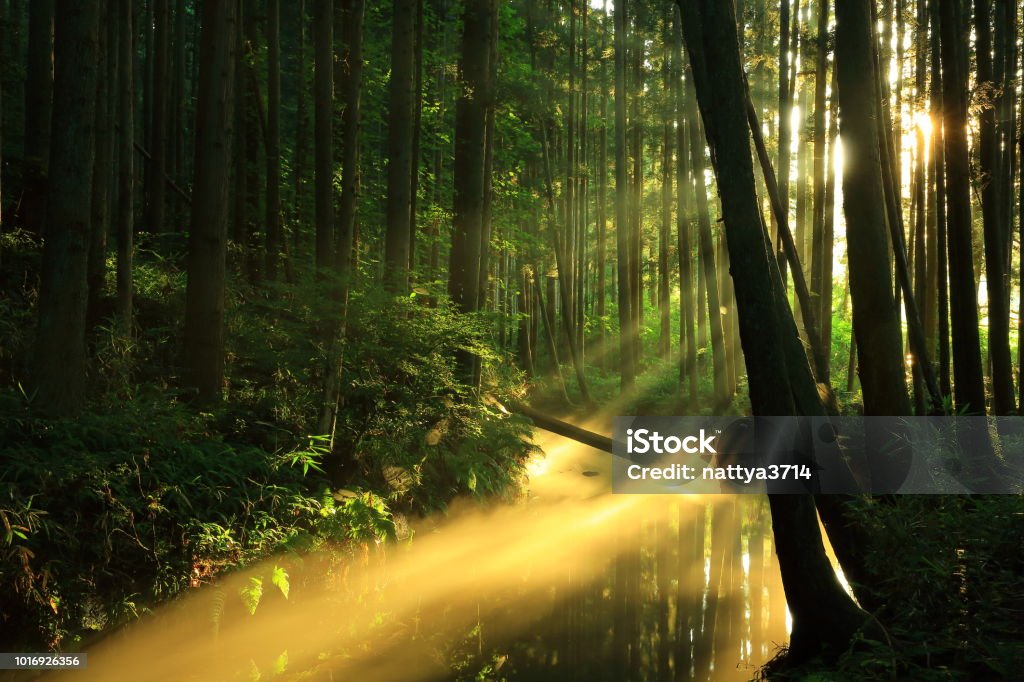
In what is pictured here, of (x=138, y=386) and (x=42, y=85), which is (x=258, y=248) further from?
(x=138, y=386)

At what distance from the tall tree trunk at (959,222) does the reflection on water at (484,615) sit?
10.0 feet

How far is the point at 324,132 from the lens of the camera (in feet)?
31.8

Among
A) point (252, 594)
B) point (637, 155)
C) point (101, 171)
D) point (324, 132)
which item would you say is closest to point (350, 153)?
point (324, 132)

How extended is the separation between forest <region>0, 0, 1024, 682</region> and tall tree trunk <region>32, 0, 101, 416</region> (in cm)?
3

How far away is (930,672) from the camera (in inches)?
157

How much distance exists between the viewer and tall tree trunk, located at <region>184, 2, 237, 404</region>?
25.7 feet

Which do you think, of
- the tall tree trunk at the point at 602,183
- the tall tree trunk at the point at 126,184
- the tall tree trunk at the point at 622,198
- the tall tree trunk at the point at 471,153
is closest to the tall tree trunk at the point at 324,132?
the tall tree trunk at the point at 126,184

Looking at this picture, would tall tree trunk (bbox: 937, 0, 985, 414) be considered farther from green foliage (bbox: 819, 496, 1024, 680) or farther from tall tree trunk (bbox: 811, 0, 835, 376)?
tall tree trunk (bbox: 811, 0, 835, 376)

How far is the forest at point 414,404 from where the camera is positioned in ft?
16.8

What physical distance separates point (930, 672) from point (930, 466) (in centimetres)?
297

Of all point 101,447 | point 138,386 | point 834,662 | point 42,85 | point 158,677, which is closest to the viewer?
point 834,662

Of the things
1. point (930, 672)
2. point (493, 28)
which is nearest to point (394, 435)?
point (930, 672)

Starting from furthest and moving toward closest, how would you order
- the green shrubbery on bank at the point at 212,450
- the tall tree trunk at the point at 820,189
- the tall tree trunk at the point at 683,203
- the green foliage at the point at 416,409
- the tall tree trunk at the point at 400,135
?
the tall tree trunk at the point at 683,203 → the tall tree trunk at the point at 820,189 → the tall tree trunk at the point at 400,135 → the green foliage at the point at 416,409 → the green shrubbery on bank at the point at 212,450

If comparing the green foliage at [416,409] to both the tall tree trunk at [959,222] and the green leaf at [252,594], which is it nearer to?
the green leaf at [252,594]
